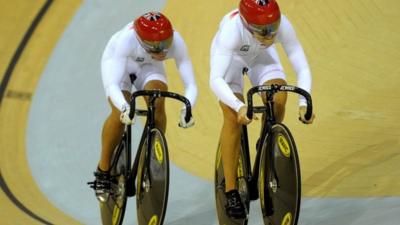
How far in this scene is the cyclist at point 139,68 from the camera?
5.06 metres

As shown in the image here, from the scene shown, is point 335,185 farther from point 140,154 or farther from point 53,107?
point 53,107

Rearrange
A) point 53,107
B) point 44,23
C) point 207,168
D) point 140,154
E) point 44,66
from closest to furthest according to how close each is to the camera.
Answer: point 140,154 → point 207,168 → point 53,107 → point 44,66 → point 44,23

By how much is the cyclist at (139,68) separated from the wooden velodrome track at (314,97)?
39.6 inches

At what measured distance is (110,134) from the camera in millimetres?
5480

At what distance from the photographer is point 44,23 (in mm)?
8836

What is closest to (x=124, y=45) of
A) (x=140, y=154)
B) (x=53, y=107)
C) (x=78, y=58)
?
(x=140, y=154)

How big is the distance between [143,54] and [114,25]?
345cm

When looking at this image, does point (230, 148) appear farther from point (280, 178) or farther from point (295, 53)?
point (295, 53)

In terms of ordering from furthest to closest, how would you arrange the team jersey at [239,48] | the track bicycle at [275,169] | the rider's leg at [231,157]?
the rider's leg at [231,157], the team jersey at [239,48], the track bicycle at [275,169]

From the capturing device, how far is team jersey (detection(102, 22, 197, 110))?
5.20 m

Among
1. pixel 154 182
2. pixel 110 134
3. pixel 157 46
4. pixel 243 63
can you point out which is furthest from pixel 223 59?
pixel 110 134

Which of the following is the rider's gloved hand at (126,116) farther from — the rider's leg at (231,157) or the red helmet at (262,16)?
the red helmet at (262,16)

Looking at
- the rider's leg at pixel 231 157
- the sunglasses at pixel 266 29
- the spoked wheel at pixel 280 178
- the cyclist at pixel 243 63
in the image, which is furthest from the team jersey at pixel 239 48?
the spoked wheel at pixel 280 178

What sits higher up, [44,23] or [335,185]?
[44,23]
